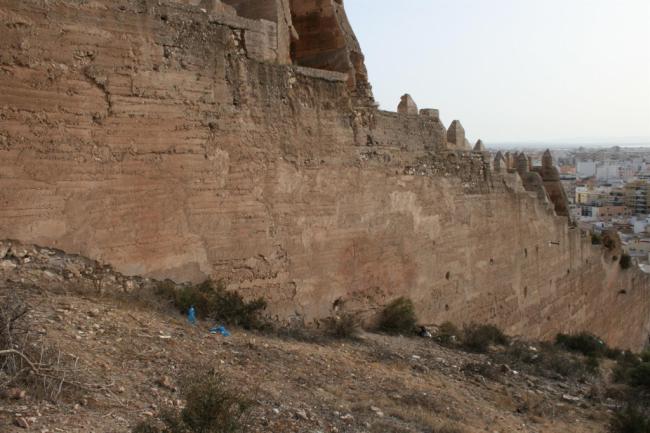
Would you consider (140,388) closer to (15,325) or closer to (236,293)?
(15,325)

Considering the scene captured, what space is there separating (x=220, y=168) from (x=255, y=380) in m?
2.58

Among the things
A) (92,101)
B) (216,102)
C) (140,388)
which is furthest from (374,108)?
(140,388)

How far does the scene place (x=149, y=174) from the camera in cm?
600

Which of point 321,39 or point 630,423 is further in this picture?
point 321,39

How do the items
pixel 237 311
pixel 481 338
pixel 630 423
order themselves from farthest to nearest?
pixel 481 338 → pixel 237 311 → pixel 630 423

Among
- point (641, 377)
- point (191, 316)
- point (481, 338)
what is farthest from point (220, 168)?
point (641, 377)

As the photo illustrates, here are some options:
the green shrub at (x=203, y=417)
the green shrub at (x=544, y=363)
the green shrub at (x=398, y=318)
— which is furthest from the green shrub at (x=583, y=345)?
the green shrub at (x=203, y=417)

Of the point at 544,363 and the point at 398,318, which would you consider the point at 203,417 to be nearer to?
the point at 398,318

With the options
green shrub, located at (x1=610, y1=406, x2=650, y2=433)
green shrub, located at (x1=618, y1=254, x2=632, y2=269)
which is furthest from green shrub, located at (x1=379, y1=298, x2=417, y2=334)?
green shrub, located at (x1=618, y1=254, x2=632, y2=269)

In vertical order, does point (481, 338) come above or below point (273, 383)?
below

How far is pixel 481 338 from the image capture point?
323 inches

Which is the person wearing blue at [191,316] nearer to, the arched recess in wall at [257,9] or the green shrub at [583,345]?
the arched recess in wall at [257,9]

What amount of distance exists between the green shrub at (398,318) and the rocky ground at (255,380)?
4.07 ft

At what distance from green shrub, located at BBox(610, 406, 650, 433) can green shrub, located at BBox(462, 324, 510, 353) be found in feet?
8.14
